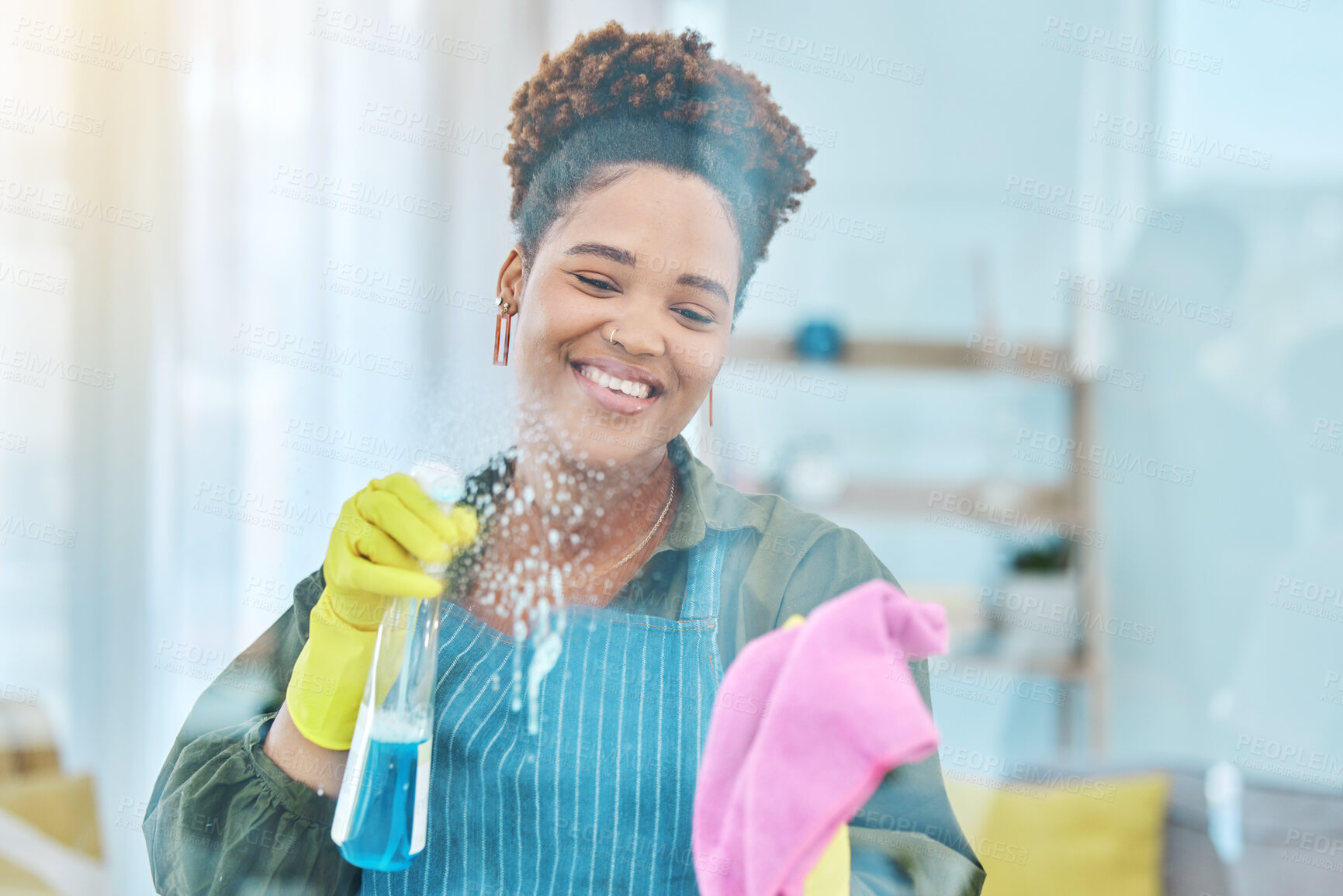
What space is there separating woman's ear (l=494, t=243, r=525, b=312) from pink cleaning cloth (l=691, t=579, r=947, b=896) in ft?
0.93

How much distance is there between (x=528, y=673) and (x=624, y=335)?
231 mm

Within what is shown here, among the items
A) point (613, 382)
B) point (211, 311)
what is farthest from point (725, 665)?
point (211, 311)

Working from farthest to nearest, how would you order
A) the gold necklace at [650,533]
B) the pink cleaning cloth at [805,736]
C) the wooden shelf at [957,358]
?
the wooden shelf at [957,358], the gold necklace at [650,533], the pink cleaning cloth at [805,736]

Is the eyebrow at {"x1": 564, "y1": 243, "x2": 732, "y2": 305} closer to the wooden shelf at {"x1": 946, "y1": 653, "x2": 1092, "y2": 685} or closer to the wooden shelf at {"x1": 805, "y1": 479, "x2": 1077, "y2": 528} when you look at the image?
the wooden shelf at {"x1": 805, "y1": 479, "x2": 1077, "y2": 528}

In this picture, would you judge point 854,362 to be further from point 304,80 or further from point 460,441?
point 304,80

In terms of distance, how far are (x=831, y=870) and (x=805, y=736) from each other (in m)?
0.11

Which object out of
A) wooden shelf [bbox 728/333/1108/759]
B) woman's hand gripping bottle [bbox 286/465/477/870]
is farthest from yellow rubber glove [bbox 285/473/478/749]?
wooden shelf [bbox 728/333/1108/759]

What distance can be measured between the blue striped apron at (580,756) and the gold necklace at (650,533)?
0.09ft

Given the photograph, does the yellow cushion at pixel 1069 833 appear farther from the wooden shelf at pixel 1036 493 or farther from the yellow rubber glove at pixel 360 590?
the yellow rubber glove at pixel 360 590

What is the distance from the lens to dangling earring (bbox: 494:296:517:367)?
57cm

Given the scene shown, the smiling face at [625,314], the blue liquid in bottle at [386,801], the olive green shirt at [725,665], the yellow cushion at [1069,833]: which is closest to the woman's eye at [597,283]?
the smiling face at [625,314]

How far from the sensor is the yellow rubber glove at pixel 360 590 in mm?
539

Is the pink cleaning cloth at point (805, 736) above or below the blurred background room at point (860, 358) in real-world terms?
below

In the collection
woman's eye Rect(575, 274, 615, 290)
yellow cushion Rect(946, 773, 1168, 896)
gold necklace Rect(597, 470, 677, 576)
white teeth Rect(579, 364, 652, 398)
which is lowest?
yellow cushion Rect(946, 773, 1168, 896)
